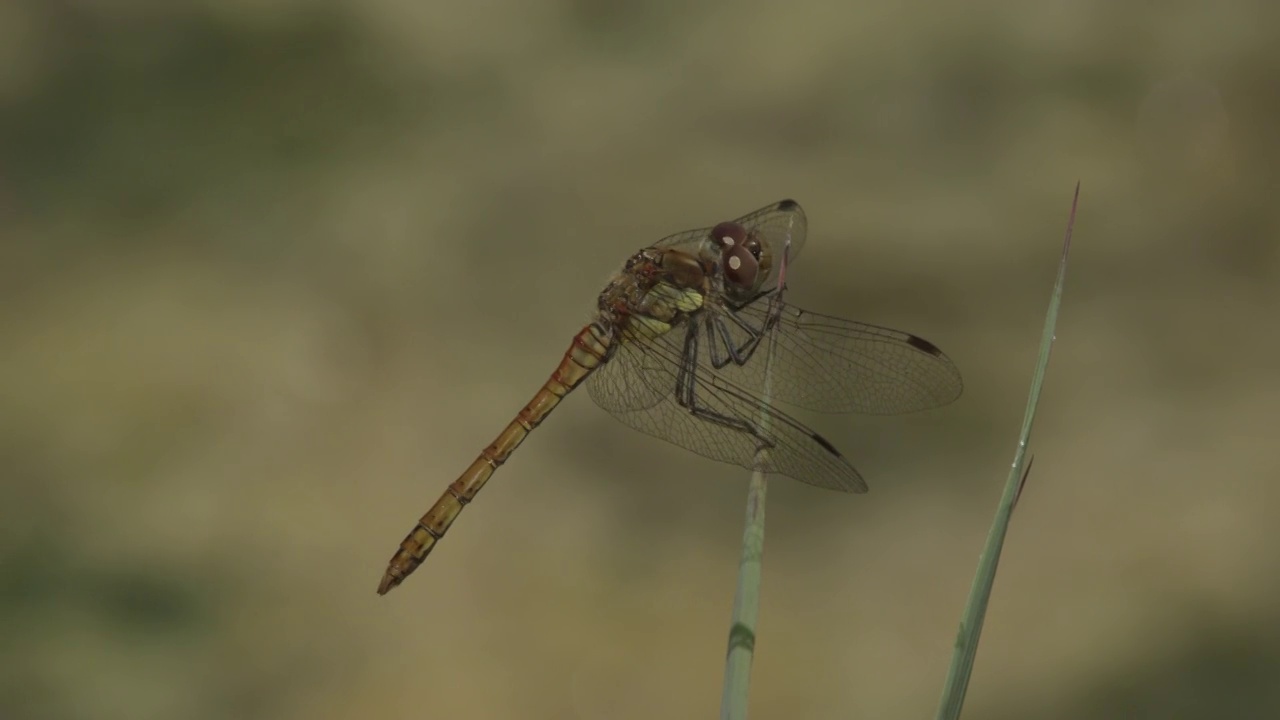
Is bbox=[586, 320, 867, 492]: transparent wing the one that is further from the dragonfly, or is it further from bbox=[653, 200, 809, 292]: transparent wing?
bbox=[653, 200, 809, 292]: transparent wing

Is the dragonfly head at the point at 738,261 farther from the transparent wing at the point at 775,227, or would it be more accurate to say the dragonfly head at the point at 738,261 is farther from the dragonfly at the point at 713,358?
the transparent wing at the point at 775,227

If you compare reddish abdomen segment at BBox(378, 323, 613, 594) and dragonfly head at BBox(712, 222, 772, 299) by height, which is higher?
dragonfly head at BBox(712, 222, 772, 299)

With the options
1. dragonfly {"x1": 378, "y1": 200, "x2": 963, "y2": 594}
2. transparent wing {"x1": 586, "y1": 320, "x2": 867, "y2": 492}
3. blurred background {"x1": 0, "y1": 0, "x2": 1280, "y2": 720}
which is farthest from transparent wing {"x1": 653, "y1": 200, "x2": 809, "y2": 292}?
blurred background {"x1": 0, "y1": 0, "x2": 1280, "y2": 720}

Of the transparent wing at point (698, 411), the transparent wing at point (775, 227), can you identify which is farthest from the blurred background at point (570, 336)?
the transparent wing at point (698, 411)

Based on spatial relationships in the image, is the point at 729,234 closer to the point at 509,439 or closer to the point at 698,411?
the point at 698,411

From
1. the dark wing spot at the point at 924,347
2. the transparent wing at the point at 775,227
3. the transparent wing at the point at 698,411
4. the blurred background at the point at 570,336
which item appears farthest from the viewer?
the blurred background at the point at 570,336

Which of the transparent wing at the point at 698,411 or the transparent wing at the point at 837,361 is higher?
the transparent wing at the point at 837,361

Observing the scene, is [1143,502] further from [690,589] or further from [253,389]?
[253,389]

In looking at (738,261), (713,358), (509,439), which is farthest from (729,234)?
(509,439)
